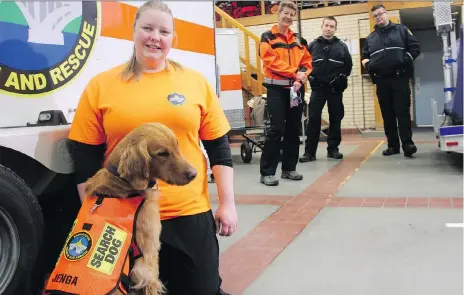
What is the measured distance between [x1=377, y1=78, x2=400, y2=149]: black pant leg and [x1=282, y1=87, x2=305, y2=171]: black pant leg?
2.03 meters

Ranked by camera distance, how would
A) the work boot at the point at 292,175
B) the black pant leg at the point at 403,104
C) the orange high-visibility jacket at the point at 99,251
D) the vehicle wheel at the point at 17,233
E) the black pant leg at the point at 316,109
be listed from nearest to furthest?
the orange high-visibility jacket at the point at 99,251
the vehicle wheel at the point at 17,233
the work boot at the point at 292,175
the black pant leg at the point at 403,104
the black pant leg at the point at 316,109

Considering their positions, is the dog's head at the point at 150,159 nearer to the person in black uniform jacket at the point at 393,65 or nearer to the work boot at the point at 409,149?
the person in black uniform jacket at the point at 393,65

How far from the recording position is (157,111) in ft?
6.95

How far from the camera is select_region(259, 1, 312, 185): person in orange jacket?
18.8 ft

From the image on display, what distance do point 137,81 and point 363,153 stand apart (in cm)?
708

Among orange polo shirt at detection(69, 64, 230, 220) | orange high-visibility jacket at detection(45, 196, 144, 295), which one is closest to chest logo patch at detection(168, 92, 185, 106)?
orange polo shirt at detection(69, 64, 230, 220)

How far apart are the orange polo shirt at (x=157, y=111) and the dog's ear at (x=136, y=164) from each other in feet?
0.93

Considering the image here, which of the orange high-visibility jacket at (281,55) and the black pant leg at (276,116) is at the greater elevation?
the orange high-visibility jacket at (281,55)

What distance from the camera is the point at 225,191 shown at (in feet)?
7.83

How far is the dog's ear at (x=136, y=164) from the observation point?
181 cm

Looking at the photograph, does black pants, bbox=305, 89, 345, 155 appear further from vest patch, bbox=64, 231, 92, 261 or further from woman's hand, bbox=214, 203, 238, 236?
vest patch, bbox=64, 231, 92, 261

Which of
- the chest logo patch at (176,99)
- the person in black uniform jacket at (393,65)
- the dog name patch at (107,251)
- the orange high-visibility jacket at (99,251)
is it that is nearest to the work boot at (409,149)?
the person in black uniform jacket at (393,65)

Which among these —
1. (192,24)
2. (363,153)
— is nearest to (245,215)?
(192,24)

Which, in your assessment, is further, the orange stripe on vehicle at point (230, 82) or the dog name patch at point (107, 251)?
the orange stripe on vehicle at point (230, 82)
